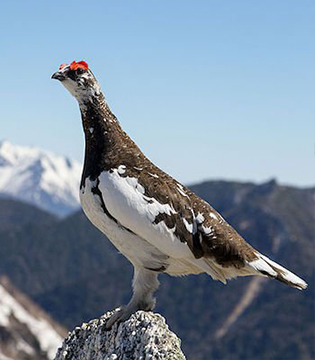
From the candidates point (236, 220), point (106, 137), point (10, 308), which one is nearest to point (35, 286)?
point (236, 220)

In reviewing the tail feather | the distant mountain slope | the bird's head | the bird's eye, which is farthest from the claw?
the distant mountain slope

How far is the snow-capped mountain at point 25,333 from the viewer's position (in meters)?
43.3

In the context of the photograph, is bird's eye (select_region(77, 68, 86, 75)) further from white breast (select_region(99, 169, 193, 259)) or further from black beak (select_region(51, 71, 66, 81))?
white breast (select_region(99, 169, 193, 259))

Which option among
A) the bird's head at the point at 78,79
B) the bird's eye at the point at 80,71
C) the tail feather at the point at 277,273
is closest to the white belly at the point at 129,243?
the tail feather at the point at 277,273

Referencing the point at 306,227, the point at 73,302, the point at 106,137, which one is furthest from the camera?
the point at 306,227

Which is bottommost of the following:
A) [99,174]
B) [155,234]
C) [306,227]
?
[306,227]

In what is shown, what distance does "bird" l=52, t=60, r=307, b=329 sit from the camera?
7914mm

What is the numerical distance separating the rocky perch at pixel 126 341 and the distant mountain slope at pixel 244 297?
112 m

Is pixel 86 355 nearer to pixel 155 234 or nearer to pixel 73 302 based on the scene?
pixel 155 234

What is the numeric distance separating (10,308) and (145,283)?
47.8 metres

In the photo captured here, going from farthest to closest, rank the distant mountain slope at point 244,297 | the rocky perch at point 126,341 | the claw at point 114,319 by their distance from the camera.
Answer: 1. the distant mountain slope at point 244,297
2. the claw at point 114,319
3. the rocky perch at point 126,341

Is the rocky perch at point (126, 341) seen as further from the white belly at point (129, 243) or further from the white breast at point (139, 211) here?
the white breast at point (139, 211)

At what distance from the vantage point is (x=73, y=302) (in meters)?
156

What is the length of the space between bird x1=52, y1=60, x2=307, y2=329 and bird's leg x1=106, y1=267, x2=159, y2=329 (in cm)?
1
